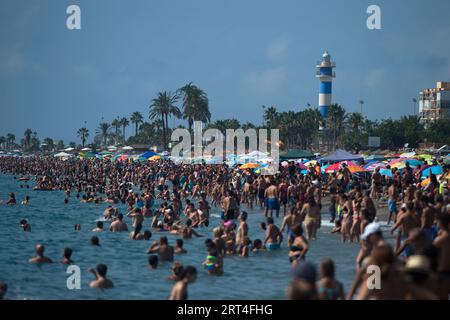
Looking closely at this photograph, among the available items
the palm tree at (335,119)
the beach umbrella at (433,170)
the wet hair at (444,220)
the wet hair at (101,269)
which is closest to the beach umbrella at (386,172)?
the beach umbrella at (433,170)

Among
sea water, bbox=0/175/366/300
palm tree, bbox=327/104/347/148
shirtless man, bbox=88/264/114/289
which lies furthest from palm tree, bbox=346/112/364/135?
shirtless man, bbox=88/264/114/289

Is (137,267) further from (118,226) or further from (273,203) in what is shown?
(273,203)

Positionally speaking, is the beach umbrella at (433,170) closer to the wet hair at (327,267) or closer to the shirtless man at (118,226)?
the shirtless man at (118,226)

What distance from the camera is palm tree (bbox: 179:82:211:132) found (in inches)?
3632

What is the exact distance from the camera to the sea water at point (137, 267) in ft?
42.8

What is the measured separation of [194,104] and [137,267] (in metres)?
77.2

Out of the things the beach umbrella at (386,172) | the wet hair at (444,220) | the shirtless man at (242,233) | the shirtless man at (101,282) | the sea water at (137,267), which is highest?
the wet hair at (444,220)

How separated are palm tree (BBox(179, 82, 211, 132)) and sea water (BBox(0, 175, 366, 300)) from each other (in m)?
68.4

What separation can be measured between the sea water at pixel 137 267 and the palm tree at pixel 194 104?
6835cm

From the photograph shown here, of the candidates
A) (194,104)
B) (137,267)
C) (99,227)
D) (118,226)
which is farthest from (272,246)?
(194,104)

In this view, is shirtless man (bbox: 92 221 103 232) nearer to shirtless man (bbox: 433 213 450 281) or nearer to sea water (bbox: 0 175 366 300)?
sea water (bbox: 0 175 366 300)

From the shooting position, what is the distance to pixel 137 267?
1587 centimetres

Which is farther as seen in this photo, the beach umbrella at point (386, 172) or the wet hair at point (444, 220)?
the beach umbrella at point (386, 172)
